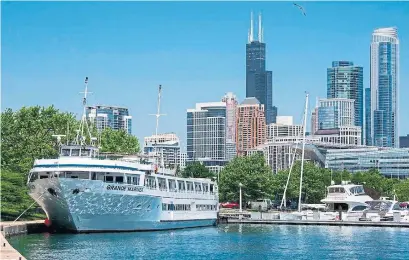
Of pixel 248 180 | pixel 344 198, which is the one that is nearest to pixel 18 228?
pixel 344 198

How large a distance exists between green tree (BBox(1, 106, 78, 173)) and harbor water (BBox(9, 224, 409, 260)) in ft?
65.9

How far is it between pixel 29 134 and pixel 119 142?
1101 inches

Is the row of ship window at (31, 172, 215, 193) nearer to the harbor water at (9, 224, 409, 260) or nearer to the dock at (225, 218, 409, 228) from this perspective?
the harbor water at (9, 224, 409, 260)

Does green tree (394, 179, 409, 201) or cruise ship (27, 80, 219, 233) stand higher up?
cruise ship (27, 80, 219, 233)

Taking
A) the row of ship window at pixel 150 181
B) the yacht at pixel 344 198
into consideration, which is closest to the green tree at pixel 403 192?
the yacht at pixel 344 198

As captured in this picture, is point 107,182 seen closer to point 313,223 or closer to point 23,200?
point 23,200

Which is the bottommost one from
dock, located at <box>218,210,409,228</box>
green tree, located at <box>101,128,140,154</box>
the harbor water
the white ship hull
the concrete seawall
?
dock, located at <box>218,210,409,228</box>

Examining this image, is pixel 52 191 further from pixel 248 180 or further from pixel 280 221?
pixel 248 180

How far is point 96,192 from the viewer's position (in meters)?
75.6

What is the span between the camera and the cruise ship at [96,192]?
75250 mm

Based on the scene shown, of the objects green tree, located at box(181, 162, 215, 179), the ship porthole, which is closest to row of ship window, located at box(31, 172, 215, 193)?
the ship porthole

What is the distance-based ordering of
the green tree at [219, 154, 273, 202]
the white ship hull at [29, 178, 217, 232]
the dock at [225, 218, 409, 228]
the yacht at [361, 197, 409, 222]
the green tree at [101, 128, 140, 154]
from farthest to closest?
1. the green tree at [219, 154, 273, 202]
2. the green tree at [101, 128, 140, 154]
3. the yacht at [361, 197, 409, 222]
4. the dock at [225, 218, 409, 228]
5. the white ship hull at [29, 178, 217, 232]

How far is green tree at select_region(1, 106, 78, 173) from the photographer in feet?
317

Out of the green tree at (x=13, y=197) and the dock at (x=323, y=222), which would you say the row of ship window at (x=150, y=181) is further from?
the dock at (x=323, y=222)
